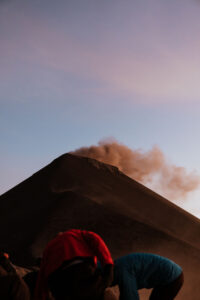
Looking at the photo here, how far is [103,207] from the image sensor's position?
1669cm

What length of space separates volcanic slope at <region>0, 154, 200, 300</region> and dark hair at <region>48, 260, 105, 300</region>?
9455mm

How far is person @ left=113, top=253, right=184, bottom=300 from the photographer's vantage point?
12.9 feet

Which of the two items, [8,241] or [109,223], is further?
[109,223]

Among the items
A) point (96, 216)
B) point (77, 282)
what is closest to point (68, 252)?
point (77, 282)

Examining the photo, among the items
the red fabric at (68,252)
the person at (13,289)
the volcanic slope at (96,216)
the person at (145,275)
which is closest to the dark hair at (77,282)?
the red fabric at (68,252)

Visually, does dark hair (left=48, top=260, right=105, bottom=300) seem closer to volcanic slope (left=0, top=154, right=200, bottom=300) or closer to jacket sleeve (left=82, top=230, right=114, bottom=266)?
jacket sleeve (left=82, top=230, right=114, bottom=266)

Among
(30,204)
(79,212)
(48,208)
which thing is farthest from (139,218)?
(30,204)

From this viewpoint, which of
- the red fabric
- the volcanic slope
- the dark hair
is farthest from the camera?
the volcanic slope

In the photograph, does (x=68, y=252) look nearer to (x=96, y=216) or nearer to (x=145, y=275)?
(x=145, y=275)

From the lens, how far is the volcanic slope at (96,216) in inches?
559

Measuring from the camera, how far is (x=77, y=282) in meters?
3.37

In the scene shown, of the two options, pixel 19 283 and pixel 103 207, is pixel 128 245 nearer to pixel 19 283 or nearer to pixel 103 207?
pixel 103 207

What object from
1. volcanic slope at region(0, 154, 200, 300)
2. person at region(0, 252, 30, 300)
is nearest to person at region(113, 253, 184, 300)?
person at region(0, 252, 30, 300)

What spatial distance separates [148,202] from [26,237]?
7787mm
